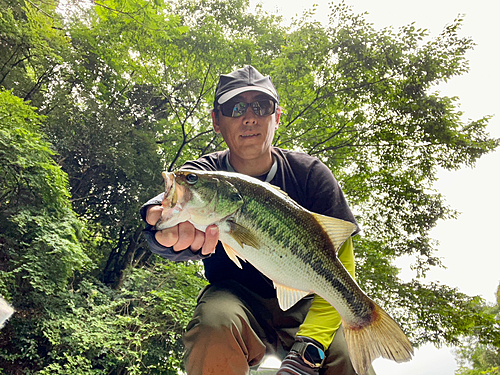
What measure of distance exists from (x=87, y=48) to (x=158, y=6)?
4.17 metres

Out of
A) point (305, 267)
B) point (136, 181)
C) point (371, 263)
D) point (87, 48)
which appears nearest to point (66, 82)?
point (87, 48)

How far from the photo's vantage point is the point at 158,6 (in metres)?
8.87

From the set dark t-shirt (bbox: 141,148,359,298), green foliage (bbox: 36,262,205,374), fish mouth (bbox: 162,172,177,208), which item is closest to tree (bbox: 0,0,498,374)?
green foliage (bbox: 36,262,205,374)

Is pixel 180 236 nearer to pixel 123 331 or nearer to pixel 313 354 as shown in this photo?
pixel 313 354

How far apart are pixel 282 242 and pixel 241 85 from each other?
111cm

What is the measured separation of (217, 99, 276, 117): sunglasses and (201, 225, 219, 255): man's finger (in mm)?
944

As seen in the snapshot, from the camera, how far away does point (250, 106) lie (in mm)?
2070

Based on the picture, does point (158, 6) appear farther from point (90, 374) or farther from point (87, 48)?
point (90, 374)

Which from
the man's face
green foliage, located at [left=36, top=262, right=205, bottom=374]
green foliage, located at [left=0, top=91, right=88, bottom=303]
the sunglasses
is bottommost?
green foliage, located at [left=36, top=262, right=205, bottom=374]

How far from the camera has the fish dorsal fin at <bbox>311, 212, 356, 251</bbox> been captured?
1.51 m

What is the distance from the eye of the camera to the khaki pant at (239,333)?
1.53 m

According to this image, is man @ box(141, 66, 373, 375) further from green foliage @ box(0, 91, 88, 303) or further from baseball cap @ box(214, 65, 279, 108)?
green foliage @ box(0, 91, 88, 303)

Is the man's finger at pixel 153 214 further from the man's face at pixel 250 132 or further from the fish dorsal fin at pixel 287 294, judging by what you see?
the man's face at pixel 250 132

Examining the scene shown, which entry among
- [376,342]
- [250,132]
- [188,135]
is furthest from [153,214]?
[188,135]
